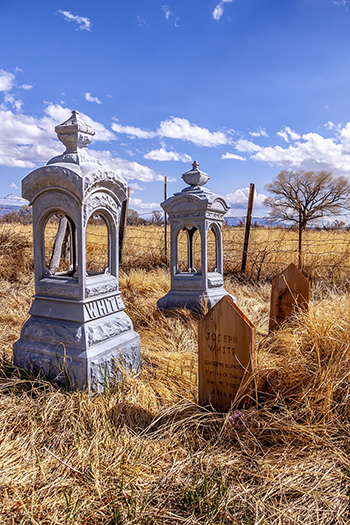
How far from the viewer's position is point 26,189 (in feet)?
10.7

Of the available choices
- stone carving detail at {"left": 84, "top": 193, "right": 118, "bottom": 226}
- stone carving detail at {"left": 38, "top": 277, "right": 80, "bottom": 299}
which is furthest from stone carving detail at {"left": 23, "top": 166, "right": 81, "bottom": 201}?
stone carving detail at {"left": 38, "top": 277, "right": 80, "bottom": 299}

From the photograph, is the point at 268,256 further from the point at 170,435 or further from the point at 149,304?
the point at 170,435

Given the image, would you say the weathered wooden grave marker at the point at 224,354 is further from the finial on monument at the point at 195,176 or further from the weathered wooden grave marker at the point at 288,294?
the finial on monument at the point at 195,176

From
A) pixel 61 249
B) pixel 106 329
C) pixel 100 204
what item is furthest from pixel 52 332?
pixel 61 249

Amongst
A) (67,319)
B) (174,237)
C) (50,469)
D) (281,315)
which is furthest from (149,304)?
(50,469)

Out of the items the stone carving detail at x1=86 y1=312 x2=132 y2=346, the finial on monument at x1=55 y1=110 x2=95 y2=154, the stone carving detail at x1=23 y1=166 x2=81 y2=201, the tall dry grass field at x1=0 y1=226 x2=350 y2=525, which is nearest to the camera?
the tall dry grass field at x1=0 y1=226 x2=350 y2=525

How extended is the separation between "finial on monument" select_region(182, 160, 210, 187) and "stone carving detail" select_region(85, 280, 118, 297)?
8.62ft

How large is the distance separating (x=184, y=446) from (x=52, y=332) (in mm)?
1519

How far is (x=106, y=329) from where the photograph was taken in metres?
3.29


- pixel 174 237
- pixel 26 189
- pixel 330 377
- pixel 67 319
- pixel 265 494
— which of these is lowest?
pixel 265 494

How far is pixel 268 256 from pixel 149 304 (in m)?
3.83

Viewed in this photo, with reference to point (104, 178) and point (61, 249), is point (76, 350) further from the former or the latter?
point (61, 249)

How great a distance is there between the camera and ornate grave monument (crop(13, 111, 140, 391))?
119 inches

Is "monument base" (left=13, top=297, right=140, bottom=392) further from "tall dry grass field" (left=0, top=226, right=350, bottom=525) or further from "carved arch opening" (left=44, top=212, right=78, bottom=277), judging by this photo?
"carved arch opening" (left=44, top=212, right=78, bottom=277)
